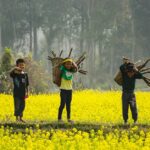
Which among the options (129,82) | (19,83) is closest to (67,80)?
(19,83)

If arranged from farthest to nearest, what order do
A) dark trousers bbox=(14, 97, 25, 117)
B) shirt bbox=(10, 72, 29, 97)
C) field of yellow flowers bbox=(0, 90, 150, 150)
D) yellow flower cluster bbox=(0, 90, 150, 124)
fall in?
yellow flower cluster bbox=(0, 90, 150, 124) → dark trousers bbox=(14, 97, 25, 117) → shirt bbox=(10, 72, 29, 97) → field of yellow flowers bbox=(0, 90, 150, 150)

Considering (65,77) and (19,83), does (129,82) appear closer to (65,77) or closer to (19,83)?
(65,77)

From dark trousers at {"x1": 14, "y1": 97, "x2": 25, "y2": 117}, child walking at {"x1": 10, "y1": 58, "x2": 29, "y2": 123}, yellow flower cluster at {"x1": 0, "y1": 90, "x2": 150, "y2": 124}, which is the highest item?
child walking at {"x1": 10, "y1": 58, "x2": 29, "y2": 123}

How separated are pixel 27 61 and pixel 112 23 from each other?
36.8m

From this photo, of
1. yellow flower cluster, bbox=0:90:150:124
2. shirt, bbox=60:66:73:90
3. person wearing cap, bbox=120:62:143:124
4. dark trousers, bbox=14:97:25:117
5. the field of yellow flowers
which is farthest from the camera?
yellow flower cluster, bbox=0:90:150:124

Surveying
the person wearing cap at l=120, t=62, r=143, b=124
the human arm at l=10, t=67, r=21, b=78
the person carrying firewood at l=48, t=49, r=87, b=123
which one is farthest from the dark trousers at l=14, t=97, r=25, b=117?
the person wearing cap at l=120, t=62, r=143, b=124

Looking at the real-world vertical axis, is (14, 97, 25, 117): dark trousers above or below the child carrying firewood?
below

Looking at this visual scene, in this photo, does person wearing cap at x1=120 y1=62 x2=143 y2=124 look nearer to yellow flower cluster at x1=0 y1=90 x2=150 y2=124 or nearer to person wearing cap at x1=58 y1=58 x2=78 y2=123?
yellow flower cluster at x1=0 y1=90 x2=150 y2=124

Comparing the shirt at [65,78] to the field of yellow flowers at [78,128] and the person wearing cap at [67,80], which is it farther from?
the field of yellow flowers at [78,128]

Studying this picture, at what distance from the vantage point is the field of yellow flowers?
10050 mm

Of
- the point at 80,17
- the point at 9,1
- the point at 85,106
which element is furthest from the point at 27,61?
the point at 80,17

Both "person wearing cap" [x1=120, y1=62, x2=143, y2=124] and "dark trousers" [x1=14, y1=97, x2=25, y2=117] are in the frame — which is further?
"dark trousers" [x1=14, y1=97, x2=25, y2=117]

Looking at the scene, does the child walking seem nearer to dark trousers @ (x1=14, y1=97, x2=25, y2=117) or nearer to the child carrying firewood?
dark trousers @ (x1=14, y1=97, x2=25, y2=117)

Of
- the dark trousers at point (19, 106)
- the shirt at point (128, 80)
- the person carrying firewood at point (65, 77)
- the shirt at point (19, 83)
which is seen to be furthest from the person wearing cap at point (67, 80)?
the shirt at point (128, 80)
